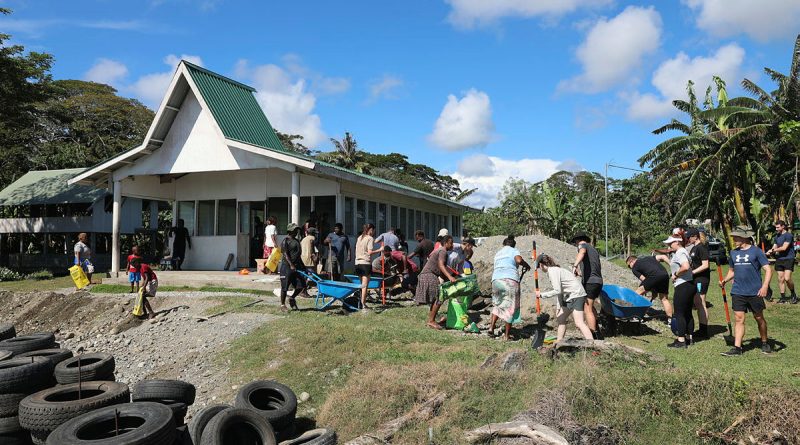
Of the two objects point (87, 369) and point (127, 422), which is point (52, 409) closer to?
point (127, 422)

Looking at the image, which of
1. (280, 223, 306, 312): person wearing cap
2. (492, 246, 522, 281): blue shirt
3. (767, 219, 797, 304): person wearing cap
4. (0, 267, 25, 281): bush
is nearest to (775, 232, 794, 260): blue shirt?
(767, 219, 797, 304): person wearing cap

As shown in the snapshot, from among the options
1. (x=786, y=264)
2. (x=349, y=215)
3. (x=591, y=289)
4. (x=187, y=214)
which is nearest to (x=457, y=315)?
(x=591, y=289)

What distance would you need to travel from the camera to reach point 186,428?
5.71 metres

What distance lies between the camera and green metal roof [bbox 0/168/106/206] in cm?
2534

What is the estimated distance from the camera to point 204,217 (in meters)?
18.6

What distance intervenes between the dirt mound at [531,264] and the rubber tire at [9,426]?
858 centimetres

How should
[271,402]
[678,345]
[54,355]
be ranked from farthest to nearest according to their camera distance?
[678,345] < [54,355] < [271,402]

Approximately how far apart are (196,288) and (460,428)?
450 inches

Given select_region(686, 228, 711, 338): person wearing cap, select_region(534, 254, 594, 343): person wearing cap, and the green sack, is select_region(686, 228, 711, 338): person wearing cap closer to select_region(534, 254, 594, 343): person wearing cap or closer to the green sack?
select_region(534, 254, 594, 343): person wearing cap

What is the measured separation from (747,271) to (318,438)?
6534 millimetres

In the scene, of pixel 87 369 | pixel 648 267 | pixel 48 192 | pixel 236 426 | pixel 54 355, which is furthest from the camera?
pixel 48 192

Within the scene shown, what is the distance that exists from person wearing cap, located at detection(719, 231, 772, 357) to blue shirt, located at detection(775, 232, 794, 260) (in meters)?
4.50

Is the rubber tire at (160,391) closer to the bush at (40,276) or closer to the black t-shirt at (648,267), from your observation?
the black t-shirt at (648,267)

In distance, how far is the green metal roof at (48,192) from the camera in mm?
25344
